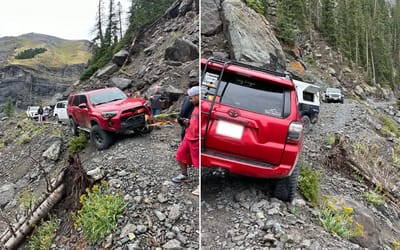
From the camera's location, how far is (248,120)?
1036mm

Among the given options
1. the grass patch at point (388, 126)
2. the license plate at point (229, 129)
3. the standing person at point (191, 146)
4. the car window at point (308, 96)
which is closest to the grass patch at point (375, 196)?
the car window at point (308, 96)

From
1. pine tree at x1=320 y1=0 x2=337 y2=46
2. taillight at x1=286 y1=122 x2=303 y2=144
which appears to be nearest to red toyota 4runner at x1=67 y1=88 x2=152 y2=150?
taillight at x1=286 y1=122 x2=303 y2=144

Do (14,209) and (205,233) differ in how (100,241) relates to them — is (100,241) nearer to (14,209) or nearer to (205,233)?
(14,209)

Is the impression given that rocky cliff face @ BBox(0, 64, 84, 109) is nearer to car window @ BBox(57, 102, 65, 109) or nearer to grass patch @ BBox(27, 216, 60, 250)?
car window @ BBox(57, 102, 65, 109)

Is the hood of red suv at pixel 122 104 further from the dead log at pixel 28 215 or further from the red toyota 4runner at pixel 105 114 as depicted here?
the dead log at pixel 28 215

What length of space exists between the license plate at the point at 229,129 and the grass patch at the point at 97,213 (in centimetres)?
39

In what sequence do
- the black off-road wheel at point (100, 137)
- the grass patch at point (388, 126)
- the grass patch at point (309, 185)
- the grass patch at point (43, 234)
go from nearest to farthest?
the grass patch at point (43, 234)
the black off-road wheel at point (100, 137)
the grass patch at point (309, 185)
the grass patch at point (388, 126)

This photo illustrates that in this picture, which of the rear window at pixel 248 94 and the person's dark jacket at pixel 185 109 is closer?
the person's dark jacket at pixel 185 109

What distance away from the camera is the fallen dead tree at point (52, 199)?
0.60m

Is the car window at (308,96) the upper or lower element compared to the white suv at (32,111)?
lower

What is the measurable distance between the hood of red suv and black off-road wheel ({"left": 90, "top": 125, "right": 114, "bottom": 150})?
4cm

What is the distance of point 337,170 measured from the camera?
2340 millimetres

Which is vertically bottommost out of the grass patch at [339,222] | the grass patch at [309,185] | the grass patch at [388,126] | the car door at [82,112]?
the grass patch at [388,126]

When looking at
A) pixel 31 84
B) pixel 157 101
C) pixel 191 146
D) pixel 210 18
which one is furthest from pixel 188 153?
pixel 210 18
